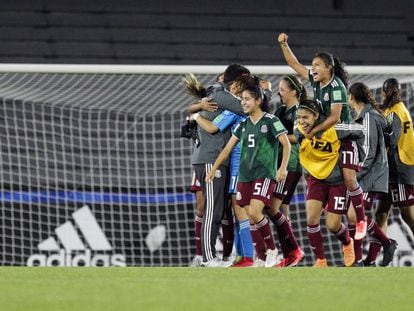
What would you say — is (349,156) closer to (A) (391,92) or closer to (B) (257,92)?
(B) (257,92)

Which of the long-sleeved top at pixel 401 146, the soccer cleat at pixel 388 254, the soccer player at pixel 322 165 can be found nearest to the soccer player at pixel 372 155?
the soccer cleat at pixel 388 254

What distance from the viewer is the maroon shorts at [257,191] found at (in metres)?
8.60

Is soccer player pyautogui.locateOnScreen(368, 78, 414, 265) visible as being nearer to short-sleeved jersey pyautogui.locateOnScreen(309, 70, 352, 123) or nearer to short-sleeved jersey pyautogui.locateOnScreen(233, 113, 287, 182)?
short-sleeved jersey pyautogui.locateOnScreen(309, 70, 352, 123)

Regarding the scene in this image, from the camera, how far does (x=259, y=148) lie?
8.66 metres

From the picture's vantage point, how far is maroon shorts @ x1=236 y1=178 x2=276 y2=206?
860 cm

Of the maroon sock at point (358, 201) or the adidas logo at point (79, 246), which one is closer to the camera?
the maroon sock at point (358, 201)

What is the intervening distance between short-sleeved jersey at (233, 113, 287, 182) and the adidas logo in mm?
3267

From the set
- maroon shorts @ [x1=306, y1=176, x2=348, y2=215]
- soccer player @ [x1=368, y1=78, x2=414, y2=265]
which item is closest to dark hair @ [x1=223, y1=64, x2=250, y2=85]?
maroon shorts @ [x1=306, y1=176, x2=348, y2=215]

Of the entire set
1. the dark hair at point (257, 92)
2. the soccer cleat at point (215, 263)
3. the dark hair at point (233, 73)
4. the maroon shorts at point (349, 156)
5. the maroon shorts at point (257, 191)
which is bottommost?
→ the soccer cleat at point (215, 263)

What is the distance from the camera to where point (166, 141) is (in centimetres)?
1242

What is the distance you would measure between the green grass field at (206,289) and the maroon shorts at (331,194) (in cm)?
135

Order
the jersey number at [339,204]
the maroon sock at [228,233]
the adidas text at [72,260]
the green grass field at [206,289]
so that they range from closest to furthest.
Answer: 1. the green grass field at [206,289]
2. the jersey number at [339,204]
3. the maroon sock at [228,233]
4. the adidas text at [72,260]

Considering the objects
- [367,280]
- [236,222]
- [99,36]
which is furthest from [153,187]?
[367,280]

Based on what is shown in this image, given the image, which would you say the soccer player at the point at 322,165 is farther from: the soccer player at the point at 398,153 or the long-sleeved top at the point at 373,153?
the soccer player at the point at 398,153
